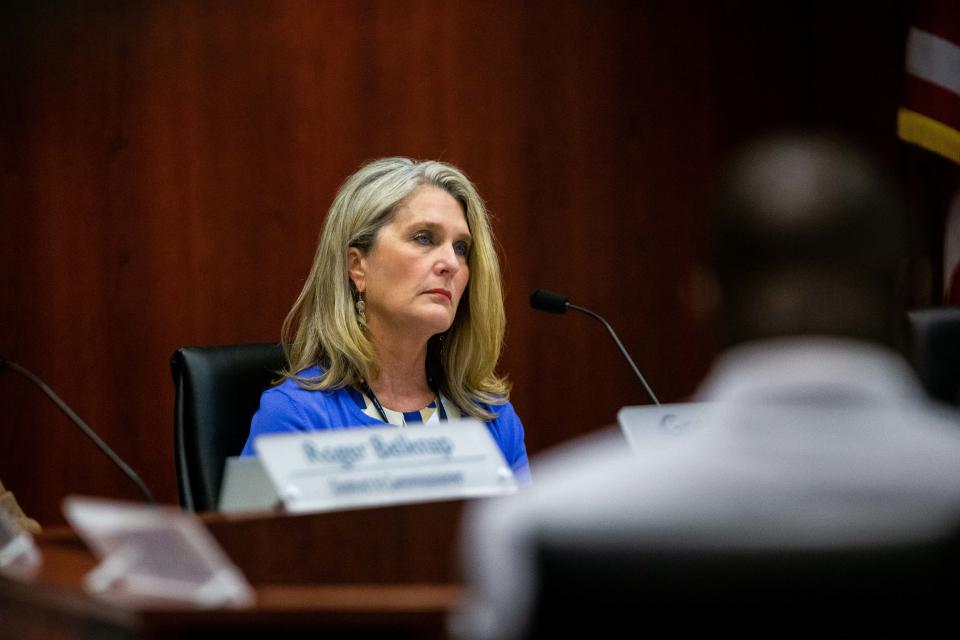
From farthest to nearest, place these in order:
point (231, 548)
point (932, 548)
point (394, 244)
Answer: point (394, 244)
point (231, 548)
point (932, 548)

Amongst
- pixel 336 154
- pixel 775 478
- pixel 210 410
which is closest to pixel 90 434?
pixel 210 410

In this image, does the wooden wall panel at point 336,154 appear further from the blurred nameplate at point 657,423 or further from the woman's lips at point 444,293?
the blurred nameplate at point 657,423

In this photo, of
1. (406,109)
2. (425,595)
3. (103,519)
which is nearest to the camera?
(425,595)

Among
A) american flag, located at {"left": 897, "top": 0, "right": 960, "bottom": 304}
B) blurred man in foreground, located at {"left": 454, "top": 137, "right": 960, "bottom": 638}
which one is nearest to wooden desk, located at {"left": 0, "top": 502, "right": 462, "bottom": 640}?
blurred man in foreground, located at {"left": 454, "top": 137, "right": 960, "bottom": 638}

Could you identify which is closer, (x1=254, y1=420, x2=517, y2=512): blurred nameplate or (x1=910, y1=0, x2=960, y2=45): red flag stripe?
→ (x1=254, y1=420, x2=517, y2=512): blurred nameplate

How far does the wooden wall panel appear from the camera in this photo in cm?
403

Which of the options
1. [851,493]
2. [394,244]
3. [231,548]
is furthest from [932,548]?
[394,244]

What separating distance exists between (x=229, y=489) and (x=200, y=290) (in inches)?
81.2

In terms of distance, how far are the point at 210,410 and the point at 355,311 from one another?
54cm

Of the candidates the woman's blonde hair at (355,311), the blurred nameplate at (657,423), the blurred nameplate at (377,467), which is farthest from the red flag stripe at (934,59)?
the blurred nameplate at (377,467)

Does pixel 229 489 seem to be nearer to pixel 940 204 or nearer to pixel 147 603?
pixel 147 603

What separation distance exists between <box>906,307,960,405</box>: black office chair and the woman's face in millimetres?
1199

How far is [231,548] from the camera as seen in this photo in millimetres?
1977

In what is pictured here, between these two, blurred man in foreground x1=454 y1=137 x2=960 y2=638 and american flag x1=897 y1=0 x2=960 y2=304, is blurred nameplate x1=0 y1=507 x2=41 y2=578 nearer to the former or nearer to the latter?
blurred man in foreground x1=454 y1=137 x2=960 y2=638
